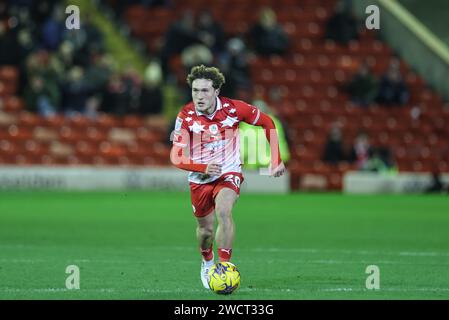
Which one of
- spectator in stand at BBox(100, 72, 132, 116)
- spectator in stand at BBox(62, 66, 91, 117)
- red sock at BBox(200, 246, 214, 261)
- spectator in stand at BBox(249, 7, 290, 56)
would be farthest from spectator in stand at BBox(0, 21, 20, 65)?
red sock at BBox(200, 246, 214, 261)

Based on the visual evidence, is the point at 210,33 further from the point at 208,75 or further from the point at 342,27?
the point at 208,75

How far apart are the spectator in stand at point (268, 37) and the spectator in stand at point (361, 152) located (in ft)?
11.8

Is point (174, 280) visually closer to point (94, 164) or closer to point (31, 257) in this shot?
point (31, 257)

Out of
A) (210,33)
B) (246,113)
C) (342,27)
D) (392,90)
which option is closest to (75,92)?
(210,33)

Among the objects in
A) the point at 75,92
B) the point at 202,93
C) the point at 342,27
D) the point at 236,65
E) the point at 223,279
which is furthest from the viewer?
the point at 342,27

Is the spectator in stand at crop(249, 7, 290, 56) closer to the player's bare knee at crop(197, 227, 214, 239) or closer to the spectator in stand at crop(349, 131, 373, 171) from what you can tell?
the spectator in stand at crop(349, 131, 373, 171)

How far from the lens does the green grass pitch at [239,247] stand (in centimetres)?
988

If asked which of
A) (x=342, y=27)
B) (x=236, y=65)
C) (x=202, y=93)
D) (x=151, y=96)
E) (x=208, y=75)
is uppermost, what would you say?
(x=342, y=27)

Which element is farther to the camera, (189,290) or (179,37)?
(179,37)

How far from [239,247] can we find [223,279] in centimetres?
472

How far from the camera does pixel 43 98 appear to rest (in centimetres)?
2662

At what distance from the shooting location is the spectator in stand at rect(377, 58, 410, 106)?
2912 cm

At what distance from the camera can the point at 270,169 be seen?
9.90 meters

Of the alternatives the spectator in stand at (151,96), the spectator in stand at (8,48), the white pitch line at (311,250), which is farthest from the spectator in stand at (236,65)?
the white pitch line at (311,250)
